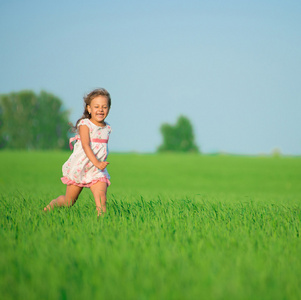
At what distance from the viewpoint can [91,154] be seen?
4.55 metres

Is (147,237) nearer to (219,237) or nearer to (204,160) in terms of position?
(219,237)

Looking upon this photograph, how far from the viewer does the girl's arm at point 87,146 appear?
4447 millimetres

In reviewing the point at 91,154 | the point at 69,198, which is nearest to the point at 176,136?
the point at 69,198

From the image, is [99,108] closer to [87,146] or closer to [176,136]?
[87,146]

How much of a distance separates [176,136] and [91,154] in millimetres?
56793

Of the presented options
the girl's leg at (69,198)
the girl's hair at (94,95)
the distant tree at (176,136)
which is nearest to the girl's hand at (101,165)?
the girl's leg at (69,198)

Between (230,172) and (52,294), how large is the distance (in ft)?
63.4

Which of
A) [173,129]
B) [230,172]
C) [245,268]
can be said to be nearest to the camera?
[245,268]

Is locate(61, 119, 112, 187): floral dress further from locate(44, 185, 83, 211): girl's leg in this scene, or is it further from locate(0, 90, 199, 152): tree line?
locate(0, 90, 199, 152): tree line

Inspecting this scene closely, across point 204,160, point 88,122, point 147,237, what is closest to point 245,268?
point 147,237

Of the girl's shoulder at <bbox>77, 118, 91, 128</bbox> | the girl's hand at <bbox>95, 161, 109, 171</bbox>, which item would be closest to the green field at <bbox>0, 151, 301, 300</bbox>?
the girl's hand at <bbox>95, 161, 109, 171</bbox>

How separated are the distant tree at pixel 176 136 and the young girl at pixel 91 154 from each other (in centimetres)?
5553

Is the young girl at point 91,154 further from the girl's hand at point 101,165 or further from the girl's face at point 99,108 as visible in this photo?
the girl's hand at point 101,165

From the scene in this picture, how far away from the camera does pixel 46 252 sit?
8.96 feet
